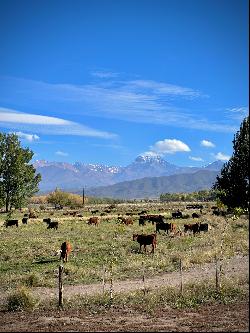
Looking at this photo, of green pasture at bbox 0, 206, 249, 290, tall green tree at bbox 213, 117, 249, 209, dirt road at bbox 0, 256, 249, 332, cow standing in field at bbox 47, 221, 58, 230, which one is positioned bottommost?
dirt road at bbox 0, 256, 249, 332

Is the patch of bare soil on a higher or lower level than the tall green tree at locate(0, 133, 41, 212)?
lower

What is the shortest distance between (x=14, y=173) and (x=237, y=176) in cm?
4202

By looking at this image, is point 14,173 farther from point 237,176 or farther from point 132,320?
point 132,320

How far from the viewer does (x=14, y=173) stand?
211 feet

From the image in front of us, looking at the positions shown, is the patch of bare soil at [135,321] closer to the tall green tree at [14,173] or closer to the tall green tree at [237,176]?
the tall green tree at [237,176]

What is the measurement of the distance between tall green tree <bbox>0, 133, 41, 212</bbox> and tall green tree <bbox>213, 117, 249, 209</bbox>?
3760 centimetres

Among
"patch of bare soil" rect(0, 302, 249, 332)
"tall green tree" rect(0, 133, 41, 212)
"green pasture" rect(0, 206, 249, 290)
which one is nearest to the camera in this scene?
"patch of bare soil" rect(0, 302, 249, 332)

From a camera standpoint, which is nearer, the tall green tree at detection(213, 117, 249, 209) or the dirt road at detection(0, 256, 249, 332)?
the dirt road at detection(0, 256, 249, 332)

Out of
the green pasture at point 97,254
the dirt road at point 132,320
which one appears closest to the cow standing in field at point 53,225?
the green pasture at point 97,254

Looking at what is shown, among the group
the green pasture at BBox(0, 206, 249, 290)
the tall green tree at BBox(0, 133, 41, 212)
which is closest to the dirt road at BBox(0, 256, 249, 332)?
the green pasture at BBox(0, 206, 249, 290)

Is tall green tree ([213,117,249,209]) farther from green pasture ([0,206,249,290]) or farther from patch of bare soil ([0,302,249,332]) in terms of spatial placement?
patch of bare soil ([0,302,249,332])

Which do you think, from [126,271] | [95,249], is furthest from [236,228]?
[126,271]

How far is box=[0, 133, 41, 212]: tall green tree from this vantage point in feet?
203

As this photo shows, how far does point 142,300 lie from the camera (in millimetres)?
19672
